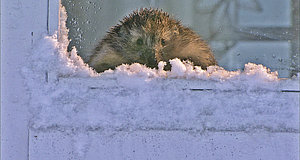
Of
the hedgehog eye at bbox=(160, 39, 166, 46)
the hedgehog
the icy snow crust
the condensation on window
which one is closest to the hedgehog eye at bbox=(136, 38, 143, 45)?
the hedgehog

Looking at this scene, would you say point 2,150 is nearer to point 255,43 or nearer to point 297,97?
point 297,97

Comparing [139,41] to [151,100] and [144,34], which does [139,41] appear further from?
[151,100]

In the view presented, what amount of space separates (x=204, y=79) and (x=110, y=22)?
1.55 m

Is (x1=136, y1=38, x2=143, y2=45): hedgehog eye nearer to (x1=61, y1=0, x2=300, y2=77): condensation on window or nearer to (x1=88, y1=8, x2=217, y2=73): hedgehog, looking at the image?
(x1=88, y1=8, x2=217, y2=73): hedgehog

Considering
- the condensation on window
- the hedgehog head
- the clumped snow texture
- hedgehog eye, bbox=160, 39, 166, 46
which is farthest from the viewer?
hedgehog eye, bbox=160, 39, 166, 46

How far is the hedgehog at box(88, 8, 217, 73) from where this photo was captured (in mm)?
2480

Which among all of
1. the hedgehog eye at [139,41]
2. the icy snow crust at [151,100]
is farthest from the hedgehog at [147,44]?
the icy snow crust at [151,100]

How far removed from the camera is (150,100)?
4.14 feet

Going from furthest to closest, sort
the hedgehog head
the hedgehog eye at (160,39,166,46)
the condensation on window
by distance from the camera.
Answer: the hedgehog eye at (160,39,166,46) < the hedgehog head < the condensation on window

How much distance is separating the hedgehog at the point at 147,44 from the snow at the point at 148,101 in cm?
108

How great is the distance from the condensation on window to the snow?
0.77 metres

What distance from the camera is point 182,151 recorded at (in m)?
1.27

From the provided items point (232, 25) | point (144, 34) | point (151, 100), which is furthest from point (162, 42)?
point (151, 100)

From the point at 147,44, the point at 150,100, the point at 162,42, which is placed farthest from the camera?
the point at 162,42
